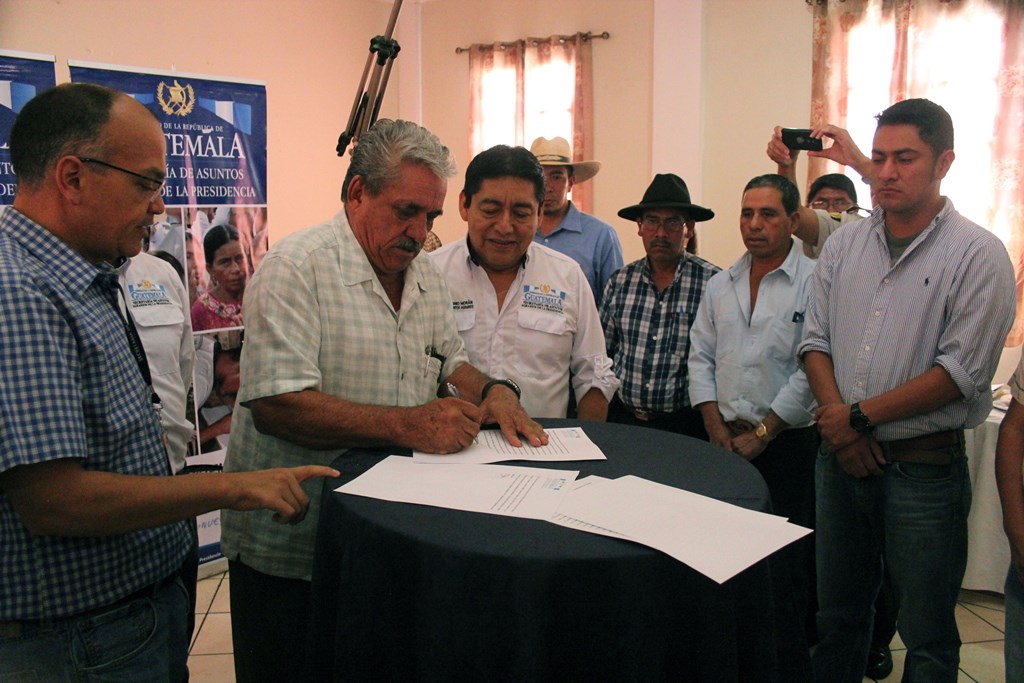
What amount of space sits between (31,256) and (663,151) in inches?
203

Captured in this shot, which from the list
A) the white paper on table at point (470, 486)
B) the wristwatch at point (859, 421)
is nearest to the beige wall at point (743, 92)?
the wristwatch at point (859, 421)

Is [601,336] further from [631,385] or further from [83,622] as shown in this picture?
[83,622]

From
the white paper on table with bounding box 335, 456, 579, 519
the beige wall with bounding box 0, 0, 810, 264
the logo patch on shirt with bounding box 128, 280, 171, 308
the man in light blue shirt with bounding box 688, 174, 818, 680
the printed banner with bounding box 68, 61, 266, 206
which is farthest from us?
the beige wall with bounding box 0, 0, 810, 264

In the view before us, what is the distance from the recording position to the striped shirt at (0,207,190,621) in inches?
38.2

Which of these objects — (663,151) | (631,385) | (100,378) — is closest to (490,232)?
(631,385)

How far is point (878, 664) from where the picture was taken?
2.53 metres

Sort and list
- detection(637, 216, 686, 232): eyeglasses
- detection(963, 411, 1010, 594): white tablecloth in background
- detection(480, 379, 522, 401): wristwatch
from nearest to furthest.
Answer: detection(480, 379, 522, 401): wristwatch → detection(637, 216, 686, 232): eyeglasses → detection(963, 411, 1010, 594): white tablecloth in background

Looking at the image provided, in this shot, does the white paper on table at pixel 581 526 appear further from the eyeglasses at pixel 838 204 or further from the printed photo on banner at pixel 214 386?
the eyeglasses at pixel 838 204

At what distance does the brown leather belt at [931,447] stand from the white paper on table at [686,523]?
93 centimetres

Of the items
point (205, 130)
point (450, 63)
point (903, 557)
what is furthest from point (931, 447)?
point (450, 63)

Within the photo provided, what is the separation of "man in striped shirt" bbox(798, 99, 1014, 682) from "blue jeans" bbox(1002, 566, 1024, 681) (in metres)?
0.30

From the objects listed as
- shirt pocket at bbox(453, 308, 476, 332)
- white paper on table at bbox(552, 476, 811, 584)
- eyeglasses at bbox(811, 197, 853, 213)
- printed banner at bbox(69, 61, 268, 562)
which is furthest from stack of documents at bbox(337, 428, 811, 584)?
eyeglasses at bbox(811, 197, 853, 213)

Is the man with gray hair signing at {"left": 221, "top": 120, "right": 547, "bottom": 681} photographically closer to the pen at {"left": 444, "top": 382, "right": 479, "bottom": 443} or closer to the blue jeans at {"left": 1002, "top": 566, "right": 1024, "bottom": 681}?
the pen at {"left": 444, "top": 382, "right": 479, "bottom": 443}

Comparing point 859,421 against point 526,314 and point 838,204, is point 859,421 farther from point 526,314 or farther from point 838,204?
point 838,204
